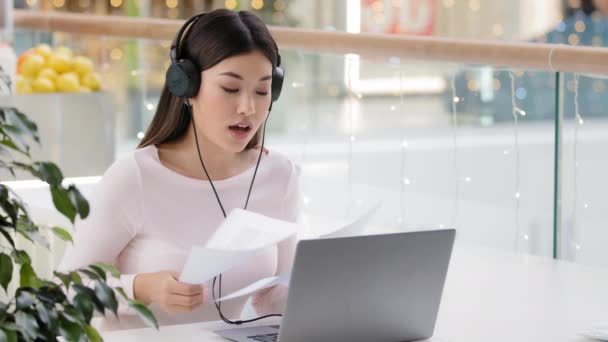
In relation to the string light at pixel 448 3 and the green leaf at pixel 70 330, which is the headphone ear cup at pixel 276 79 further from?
the string light at pixel 448 3

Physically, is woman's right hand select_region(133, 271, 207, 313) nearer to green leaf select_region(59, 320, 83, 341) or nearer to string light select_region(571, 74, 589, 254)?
green leaf select_region(59, 320, 83, 341)

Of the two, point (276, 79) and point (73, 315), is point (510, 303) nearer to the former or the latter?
point (276, 79)

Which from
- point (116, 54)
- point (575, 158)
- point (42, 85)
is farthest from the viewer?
point (116, 54)

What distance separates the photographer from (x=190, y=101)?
2074mm

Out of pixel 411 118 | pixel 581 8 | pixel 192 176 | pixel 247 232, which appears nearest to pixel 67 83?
pixel 192 176

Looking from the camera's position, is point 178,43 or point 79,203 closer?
point 79,203

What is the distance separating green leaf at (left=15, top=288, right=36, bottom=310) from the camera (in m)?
1.10

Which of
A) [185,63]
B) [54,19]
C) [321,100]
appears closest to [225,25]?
[185,63]

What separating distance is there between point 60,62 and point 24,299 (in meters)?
2.91

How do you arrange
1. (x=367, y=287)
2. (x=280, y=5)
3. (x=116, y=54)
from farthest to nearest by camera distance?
(x=280, y=5) → (x=116, y=54) → (x=367, y=287)

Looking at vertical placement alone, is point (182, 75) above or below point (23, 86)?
above

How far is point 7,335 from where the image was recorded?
42.1 inches

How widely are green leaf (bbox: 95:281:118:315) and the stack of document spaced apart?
487 mm

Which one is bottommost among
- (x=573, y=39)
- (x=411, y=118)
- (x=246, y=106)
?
(x=411, y=118)
